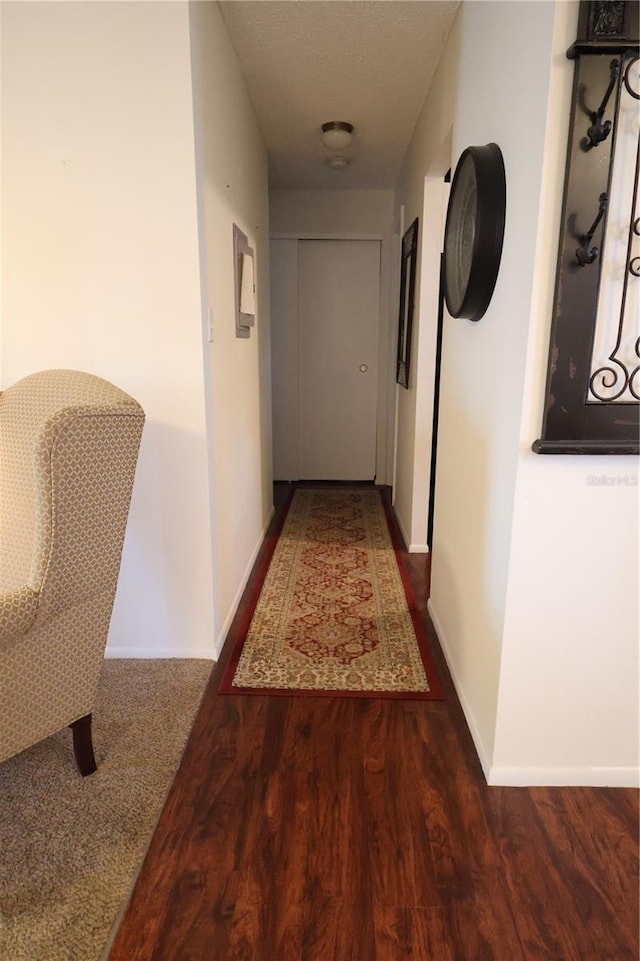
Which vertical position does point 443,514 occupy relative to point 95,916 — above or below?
above

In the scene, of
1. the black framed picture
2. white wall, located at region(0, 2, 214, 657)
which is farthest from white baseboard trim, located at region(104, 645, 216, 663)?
the black framed picture

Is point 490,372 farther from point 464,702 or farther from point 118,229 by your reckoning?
point 118,229

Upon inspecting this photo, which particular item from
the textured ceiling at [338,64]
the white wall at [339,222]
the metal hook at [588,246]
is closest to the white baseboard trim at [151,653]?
the metal hook at [588,246]

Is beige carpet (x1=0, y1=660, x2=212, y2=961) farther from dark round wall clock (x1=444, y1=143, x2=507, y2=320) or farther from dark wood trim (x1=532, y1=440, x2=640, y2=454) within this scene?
dark round wall clock (x1=444, y1=143, x2=507, y2=320)

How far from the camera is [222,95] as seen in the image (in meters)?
2.14

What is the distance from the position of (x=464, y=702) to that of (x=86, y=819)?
1154mm

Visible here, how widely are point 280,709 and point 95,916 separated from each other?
Answer: 76 centimetres

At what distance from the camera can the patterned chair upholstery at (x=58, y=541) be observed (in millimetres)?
1256

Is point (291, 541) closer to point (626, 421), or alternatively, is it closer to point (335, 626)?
point (335, 626)

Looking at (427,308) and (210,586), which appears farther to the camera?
(427,308)

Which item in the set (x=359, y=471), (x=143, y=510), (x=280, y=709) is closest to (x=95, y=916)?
(x=280, y=709)

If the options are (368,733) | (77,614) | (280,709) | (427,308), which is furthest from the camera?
(427,308)

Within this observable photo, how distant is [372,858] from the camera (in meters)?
1.30

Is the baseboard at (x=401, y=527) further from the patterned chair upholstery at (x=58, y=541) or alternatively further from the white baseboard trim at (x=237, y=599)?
the patterned chair upholstery at (x=58, y=541)
